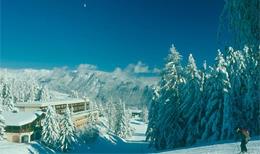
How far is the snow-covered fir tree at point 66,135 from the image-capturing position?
81000 millimetres

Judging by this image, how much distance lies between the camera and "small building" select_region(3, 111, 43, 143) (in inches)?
3418

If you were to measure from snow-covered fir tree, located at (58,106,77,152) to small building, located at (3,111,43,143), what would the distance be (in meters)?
7.55

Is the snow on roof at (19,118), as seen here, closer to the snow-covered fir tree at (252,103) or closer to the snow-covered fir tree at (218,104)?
the snow-covered fir tree at (218,104)

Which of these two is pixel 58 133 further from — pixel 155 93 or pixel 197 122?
pixel 197 122

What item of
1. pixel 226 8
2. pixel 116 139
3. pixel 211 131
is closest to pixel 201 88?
pixel 211 131

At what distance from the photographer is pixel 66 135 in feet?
268

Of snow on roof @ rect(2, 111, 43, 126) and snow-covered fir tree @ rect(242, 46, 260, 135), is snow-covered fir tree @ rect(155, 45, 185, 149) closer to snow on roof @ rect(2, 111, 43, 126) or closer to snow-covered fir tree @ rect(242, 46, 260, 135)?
snow-covered fir tree @ rect(242, 46, 260, 135)

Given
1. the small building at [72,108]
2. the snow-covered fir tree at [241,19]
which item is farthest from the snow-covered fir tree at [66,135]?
the snow-covered fir tree at [241,19]

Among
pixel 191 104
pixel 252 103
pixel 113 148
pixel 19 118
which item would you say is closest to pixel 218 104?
pixel 252 103

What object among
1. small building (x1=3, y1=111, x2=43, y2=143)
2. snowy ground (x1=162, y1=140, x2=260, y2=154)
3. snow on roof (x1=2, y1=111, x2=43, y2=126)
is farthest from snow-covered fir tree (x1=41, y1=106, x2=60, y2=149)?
snowy ground (x1=162, y1=140, x2=260, y2=154)

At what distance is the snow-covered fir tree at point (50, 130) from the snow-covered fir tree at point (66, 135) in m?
0.85

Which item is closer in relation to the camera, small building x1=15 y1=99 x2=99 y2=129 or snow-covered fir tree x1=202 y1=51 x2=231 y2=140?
snow-covered fir tree x1=202 y1=51 x2=231 y2=140

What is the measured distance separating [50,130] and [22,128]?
331 inches

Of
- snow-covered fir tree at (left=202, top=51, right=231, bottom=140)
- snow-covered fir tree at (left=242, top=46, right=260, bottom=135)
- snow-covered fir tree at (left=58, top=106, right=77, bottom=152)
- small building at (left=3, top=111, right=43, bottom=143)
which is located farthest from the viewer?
small building at (left=3, top=111, right=43, bottom=143)
